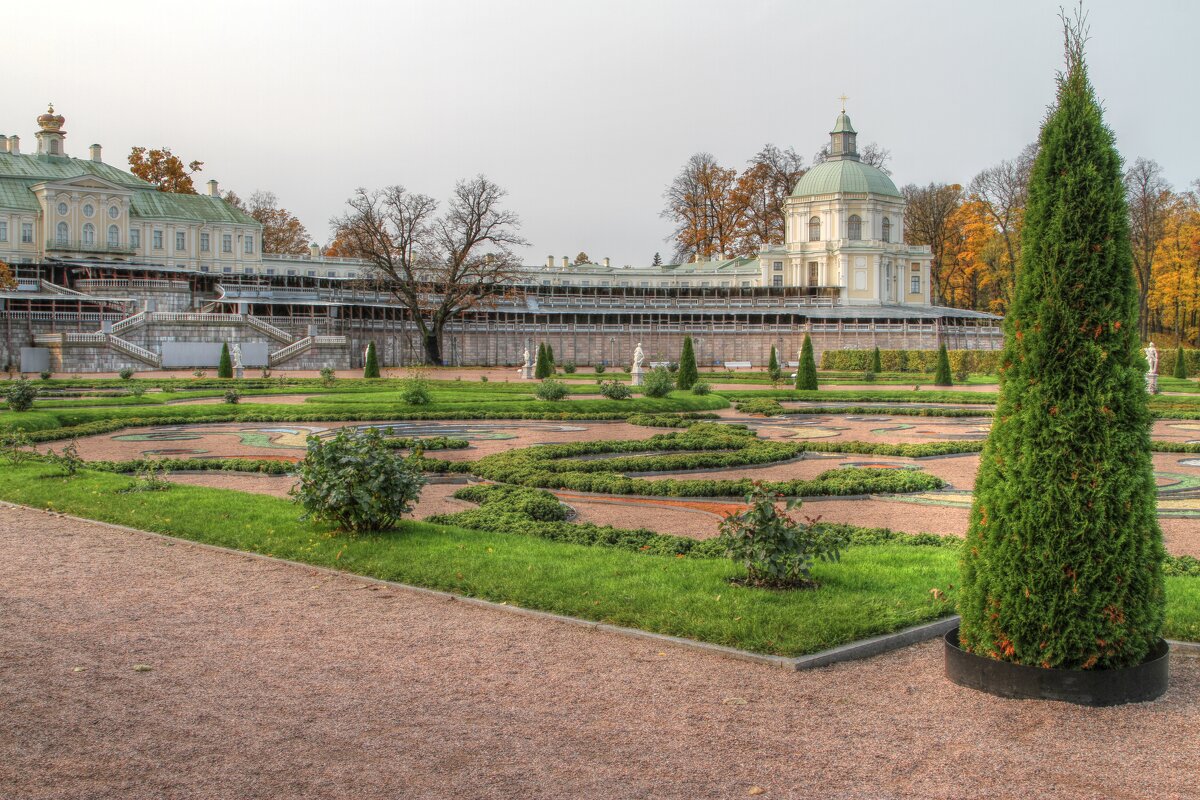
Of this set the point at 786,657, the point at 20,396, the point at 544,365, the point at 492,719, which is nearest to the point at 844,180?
the point at 544,365

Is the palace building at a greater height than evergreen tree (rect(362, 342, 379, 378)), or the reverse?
the palace building

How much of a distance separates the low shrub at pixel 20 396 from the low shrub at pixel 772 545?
2096cm

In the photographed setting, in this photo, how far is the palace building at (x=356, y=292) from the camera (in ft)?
207

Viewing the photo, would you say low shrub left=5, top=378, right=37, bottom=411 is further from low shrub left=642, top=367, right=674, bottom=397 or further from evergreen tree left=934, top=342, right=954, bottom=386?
evergreen tree left=934, top=342, right=954, bottom=386

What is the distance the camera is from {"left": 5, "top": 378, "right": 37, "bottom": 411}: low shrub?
24641 mm

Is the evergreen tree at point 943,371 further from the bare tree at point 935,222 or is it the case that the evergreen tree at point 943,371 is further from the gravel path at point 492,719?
the bare tree at point 935,222

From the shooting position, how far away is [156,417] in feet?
86.2

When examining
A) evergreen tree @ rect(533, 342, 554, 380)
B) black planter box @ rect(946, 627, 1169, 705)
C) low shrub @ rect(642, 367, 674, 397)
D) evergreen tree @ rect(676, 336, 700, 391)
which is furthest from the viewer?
evergreen tree @ rect(533, 342, 554, 380)

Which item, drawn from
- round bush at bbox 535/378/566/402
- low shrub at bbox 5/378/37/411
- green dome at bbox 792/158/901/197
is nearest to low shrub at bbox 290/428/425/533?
low shrub at bbox 5/378/37/411

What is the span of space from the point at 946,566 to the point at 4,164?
8288 centimetres

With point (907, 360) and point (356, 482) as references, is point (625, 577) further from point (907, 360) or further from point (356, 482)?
point (907, 360)

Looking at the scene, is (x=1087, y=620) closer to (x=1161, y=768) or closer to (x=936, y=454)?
(x=1161, y=768)

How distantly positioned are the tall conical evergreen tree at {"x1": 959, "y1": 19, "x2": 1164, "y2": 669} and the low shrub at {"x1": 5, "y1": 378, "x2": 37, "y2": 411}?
2354 centimetres

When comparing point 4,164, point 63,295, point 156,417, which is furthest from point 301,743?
point 4,164
